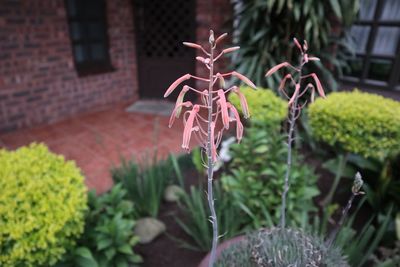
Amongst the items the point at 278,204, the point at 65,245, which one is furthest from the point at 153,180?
the point at 278,204

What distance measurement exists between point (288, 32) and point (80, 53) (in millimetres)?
2919

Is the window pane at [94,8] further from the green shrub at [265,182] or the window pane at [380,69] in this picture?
the window pane at [380,69]

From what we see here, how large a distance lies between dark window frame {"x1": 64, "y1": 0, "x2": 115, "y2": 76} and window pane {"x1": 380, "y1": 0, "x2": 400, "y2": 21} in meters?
3.64

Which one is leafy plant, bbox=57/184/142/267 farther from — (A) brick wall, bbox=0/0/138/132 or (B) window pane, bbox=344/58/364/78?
(B) window pane, bbox=344/58/364/78

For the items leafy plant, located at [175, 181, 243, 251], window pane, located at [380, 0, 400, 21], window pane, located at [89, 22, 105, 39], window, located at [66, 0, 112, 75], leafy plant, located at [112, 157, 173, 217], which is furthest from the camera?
window pane, located at [89, 22, 105, 39]

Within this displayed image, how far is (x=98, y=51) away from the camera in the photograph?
4.61 metres

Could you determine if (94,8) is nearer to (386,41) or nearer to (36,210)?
(36,210)

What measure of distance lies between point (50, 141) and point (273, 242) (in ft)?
10.4

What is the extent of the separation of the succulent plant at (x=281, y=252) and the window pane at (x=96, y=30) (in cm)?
406

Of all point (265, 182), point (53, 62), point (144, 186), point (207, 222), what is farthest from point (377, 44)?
point (53, 62)

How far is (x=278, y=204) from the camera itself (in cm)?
205

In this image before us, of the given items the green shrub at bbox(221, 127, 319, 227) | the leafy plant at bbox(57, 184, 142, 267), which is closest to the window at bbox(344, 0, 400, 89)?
the green shrub at bbox(221, 127, 319, 227)

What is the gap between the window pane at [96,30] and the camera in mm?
4410

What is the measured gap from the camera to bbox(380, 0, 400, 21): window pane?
3.19m
